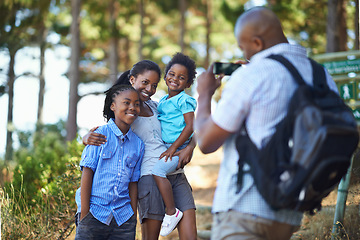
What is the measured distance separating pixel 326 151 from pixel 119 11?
2050 cm

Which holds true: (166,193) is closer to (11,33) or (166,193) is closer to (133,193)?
(133,193)

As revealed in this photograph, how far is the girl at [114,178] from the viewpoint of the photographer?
3123mm

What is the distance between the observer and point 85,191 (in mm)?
3102

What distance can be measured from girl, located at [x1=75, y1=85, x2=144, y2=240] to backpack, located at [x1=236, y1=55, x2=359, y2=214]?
58.8 inches

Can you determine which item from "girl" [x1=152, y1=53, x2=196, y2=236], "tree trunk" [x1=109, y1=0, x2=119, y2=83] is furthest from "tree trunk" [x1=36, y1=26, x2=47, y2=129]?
"girl" [x1=152, y1=53, x2=196, y2=236]

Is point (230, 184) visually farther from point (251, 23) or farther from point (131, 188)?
point (131, 188)

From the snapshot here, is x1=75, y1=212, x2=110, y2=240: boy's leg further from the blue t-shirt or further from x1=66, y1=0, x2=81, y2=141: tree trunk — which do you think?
x1=66, y1=0, x2=81, y2=141: tree trunk

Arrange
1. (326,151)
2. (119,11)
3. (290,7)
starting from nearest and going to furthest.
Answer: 1. (326,151)
2. (290,7)
3. (119,11)

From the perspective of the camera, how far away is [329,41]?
11.0 metres

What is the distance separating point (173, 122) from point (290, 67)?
1.73 meters

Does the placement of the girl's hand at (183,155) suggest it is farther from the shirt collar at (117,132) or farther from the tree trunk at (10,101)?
the tree trunk at (10,101)

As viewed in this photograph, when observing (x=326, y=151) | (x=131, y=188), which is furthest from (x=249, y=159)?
(x=131, y=188)

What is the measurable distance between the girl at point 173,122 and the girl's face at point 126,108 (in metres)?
0.35

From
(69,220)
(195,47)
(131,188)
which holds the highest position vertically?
(195,47)
